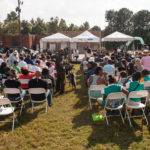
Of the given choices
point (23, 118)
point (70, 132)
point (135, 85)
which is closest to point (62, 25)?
point (23, 118)

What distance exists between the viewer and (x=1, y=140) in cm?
425

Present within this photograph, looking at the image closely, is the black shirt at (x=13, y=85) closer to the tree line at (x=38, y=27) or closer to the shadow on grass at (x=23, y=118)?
the shadow on grass at (x=23, y=118)

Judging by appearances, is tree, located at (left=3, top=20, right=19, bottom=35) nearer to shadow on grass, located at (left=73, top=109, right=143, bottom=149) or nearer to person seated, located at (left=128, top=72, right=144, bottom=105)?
shadow on grass, located at (left=73, top=109, right=143, bottom=149)

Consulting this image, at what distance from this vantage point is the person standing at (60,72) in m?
7.50

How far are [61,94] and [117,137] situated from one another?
3861 millimetres

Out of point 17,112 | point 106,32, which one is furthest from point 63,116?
point 106,32

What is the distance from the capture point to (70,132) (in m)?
4.57

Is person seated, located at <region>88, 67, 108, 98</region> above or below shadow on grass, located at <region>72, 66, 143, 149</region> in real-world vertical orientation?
above

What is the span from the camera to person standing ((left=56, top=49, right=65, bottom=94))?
7.50m

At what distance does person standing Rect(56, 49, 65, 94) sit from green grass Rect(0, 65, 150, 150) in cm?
184

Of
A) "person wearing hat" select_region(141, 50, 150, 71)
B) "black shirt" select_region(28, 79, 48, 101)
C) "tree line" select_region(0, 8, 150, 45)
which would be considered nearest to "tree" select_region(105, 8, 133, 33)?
"tree line" select_region(0, 8, 150, 45)

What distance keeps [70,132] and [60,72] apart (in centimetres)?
348

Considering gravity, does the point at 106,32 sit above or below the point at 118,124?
above

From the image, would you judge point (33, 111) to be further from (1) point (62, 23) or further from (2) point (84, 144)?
(1) point (62, 23)
